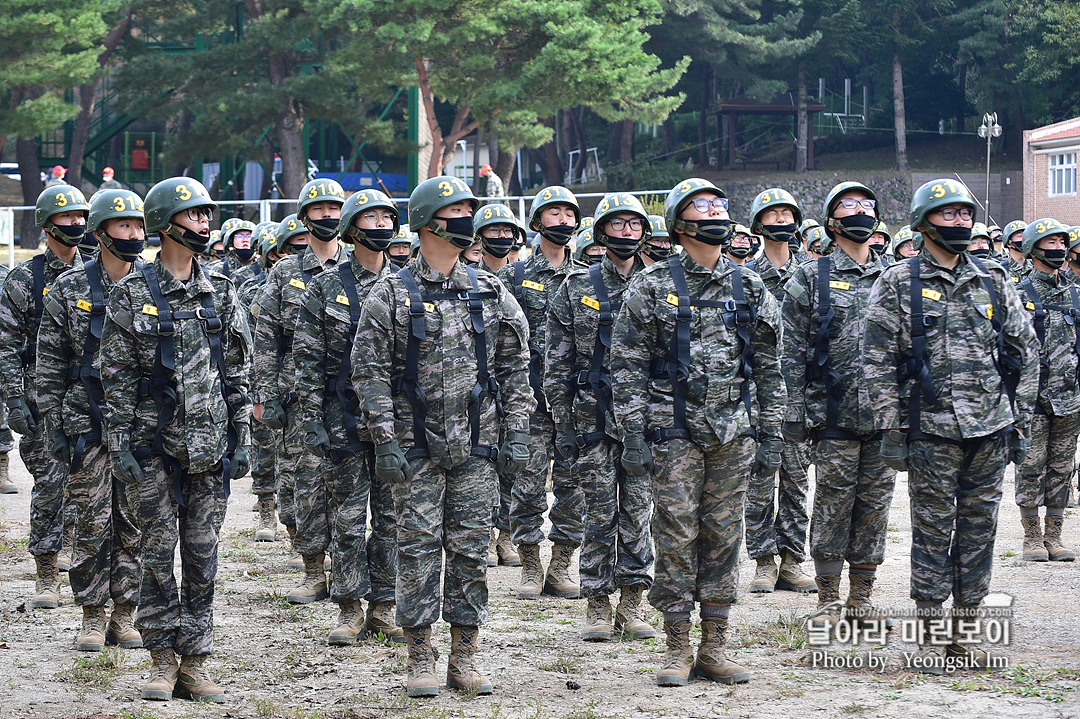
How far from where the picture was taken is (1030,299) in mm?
11016

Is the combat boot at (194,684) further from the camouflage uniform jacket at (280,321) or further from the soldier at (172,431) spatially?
the camouflage uniform jacket at (280,321)

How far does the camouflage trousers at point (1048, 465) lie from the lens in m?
10.9

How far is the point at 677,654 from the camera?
289 inches

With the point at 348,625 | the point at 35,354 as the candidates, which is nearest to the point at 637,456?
the point at 348,625

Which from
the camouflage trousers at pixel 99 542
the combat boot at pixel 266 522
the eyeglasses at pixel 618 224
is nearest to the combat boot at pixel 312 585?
the camouflage trousers at pixel 99 542

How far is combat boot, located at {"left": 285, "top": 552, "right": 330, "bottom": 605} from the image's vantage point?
373 inches

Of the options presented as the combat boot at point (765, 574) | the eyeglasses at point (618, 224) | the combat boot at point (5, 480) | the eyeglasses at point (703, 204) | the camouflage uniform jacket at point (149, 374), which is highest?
the eyeglasses at point (618, 224)

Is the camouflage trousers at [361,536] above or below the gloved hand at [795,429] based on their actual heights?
below

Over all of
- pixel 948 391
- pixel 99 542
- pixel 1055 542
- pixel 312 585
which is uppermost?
pixel 948 391

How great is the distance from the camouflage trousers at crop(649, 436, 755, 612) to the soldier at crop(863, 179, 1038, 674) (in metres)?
0.94

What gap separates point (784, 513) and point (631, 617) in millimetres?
1742

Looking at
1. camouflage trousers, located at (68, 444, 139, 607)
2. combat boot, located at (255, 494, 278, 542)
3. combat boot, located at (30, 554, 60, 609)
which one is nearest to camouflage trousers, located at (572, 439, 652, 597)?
camouflage trousers, located at (68, 444, 139, 607)

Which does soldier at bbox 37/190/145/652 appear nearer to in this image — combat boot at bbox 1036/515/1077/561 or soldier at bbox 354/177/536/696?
soldier at bbox 354/177/536/696

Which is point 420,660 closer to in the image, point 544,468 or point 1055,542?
point 544,468
